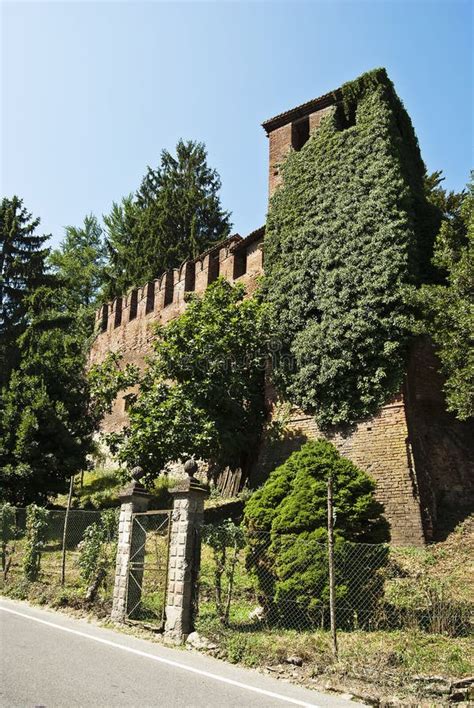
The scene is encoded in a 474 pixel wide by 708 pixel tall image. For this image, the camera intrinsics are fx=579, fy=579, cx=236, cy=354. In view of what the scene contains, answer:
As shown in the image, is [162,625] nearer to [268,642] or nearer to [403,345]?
[268,642]

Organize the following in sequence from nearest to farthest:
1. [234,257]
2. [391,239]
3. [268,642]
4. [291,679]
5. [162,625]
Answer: [291,679]
[268,642]
[162,625]
[391,239]
[234,257]

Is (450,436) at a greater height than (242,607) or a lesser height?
greater

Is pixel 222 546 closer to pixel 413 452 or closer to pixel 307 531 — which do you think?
pixel 307 531

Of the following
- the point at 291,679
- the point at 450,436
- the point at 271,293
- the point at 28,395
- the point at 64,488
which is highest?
the point at 271,293

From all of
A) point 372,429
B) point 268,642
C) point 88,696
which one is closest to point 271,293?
point 372,429

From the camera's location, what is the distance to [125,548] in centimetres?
911

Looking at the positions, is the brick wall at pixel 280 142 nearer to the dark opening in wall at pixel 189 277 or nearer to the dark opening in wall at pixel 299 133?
the dark opening in wall at pixel 299 133

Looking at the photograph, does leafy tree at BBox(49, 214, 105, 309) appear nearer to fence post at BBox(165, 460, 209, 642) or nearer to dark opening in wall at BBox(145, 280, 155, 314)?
dark opening in wall at BBox(145, 280, 155, 314)

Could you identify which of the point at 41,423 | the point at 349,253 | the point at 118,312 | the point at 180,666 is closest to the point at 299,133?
the point at 349,253

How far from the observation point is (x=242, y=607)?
29.0 feet

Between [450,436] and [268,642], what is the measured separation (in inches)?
300

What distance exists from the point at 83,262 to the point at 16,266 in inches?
677

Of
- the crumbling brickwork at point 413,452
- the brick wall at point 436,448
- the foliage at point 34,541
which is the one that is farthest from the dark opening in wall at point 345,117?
the foliage at point 34,541

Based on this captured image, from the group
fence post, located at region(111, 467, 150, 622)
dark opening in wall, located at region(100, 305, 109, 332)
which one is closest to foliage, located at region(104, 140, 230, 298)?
dark opening in wall, located at region(100, 305, 109, 332)
